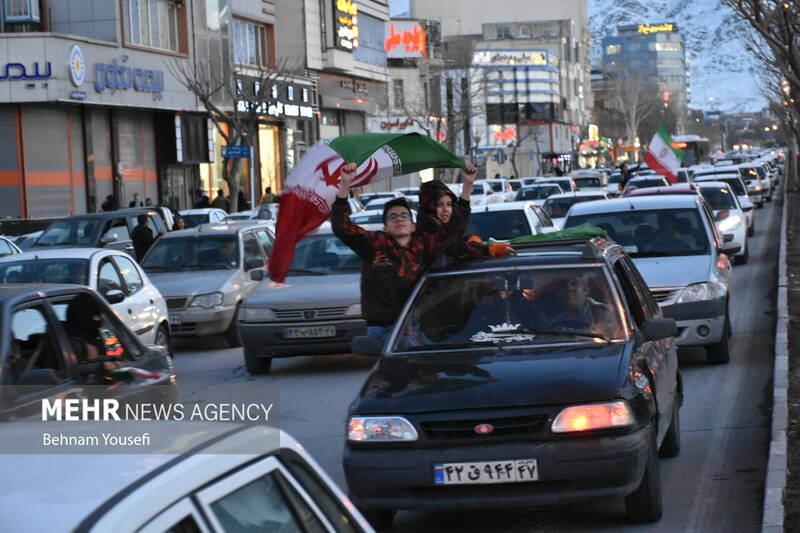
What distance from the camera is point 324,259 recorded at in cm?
1642

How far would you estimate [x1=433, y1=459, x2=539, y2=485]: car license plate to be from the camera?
6859 mm

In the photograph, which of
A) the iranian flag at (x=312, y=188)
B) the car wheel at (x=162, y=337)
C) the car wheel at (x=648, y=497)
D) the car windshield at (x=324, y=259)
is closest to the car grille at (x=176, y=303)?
the car windshield at (x=324, y=259)

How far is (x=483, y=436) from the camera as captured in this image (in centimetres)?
692

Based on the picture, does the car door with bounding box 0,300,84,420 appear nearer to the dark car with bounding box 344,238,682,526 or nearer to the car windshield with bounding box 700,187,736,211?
the dark car with bounding box 344,238,682,526

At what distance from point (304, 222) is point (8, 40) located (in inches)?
1369

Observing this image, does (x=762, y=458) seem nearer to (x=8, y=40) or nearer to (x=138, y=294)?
(x=138, y=294)

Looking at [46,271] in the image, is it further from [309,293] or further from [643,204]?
[643,204]

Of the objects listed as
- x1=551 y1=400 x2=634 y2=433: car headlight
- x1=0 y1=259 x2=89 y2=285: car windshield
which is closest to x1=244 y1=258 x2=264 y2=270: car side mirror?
x1=0 y1=259 x2=89 y2=285: car windshield

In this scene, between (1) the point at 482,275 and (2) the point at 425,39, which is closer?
(1) the point at 482,275

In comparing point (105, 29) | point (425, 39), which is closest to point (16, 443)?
point (105, 29)

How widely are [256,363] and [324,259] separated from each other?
1.76 meters

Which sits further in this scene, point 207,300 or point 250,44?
point 250,44

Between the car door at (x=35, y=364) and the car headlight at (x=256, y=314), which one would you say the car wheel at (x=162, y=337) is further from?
the car door at (x=35, y=364)

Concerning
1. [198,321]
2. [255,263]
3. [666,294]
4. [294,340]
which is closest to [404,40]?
[255,263]
